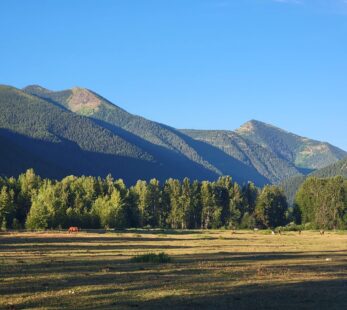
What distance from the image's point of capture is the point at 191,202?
168m

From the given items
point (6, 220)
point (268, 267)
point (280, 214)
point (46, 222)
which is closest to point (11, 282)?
point (268, 267)

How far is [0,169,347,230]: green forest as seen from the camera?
14625 centimetres

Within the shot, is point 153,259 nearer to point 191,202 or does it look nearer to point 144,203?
point 144,203

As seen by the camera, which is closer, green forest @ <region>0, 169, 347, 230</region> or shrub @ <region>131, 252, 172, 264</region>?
shrub @ <region>131, 252, 172, 264</region>

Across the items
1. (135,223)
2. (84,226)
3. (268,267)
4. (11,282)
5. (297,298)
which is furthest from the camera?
(135,223)

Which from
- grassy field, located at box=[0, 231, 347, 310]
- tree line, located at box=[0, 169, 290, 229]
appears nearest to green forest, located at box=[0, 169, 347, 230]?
tree line, located at box=[0, 169, 290, 229]

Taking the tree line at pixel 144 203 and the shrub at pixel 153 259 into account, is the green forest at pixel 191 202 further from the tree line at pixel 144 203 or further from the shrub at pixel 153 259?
the shrub at pixel 153 259

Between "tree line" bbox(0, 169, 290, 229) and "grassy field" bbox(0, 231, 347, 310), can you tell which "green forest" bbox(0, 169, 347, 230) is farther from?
"grassy field" bbox(0, 231, 347, 310)

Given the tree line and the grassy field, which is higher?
the tree line

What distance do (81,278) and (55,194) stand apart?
117 m

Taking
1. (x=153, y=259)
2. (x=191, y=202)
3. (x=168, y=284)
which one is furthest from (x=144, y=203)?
(x=168, y=284)

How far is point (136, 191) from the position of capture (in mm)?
166875

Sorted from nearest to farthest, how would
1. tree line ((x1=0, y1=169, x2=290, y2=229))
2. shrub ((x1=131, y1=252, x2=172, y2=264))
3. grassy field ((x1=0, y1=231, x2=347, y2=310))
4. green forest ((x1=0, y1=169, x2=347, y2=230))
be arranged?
grassy field ((x1=0, y1=231, x2=347, y2=310)) → shrub ((x1=131, y1=252, x2=172, y2=264)) → tree line ((x1=0, y1=169, x2=290, y2=229)) → green forest ((x1=0, y1=169, x2=347, y2=230))

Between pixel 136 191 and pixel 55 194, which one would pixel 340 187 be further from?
pixel 55 194
